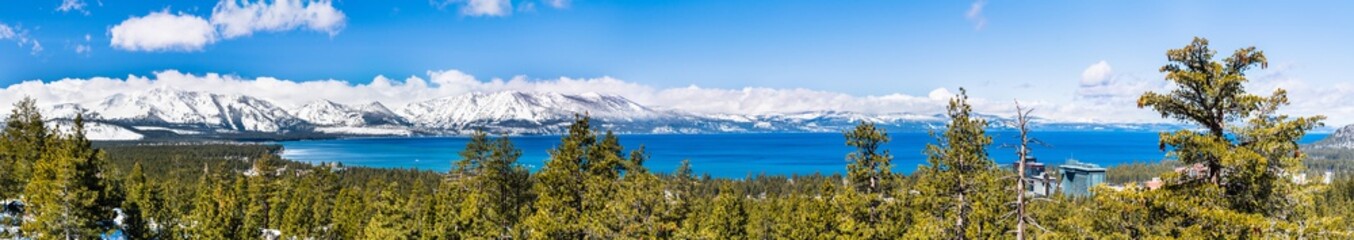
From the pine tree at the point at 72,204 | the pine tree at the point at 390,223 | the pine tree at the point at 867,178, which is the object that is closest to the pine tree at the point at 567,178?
the pine tree at the point at 390,223

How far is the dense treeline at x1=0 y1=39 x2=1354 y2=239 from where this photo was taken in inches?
515

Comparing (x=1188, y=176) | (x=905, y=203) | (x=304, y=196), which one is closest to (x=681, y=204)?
(x=905, y=203)

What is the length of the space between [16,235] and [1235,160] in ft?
138

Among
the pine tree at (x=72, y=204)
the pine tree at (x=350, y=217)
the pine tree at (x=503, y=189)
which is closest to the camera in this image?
the pine tree at (x=72, y=204)

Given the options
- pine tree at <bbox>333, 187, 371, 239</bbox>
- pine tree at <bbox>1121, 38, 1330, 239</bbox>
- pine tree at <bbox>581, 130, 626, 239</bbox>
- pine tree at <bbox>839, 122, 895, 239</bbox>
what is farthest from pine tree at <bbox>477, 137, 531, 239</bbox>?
pine tree at <bbox>1121, 38, 1330, 239</bbox>

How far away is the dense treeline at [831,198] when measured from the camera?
13.1 meters

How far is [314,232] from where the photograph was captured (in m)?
52.2

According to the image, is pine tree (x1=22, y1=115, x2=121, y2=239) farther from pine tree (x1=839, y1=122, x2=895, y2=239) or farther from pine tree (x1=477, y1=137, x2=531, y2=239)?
pine tree (x1=839, y1=122, x2=895, y2=239)

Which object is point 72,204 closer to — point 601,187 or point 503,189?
point 503,189

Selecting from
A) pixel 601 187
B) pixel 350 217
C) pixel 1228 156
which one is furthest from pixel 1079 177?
pixel 1228 156

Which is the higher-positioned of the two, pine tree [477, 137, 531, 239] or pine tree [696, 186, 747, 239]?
pine tree [477, 137, 531, 239]

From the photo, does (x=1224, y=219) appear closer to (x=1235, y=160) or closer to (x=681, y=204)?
(x=1235, y=160)

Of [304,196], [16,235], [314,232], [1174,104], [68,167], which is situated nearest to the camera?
[1174,104]

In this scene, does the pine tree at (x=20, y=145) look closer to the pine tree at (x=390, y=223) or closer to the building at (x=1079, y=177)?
the pine tree at (x=390, y=223)
